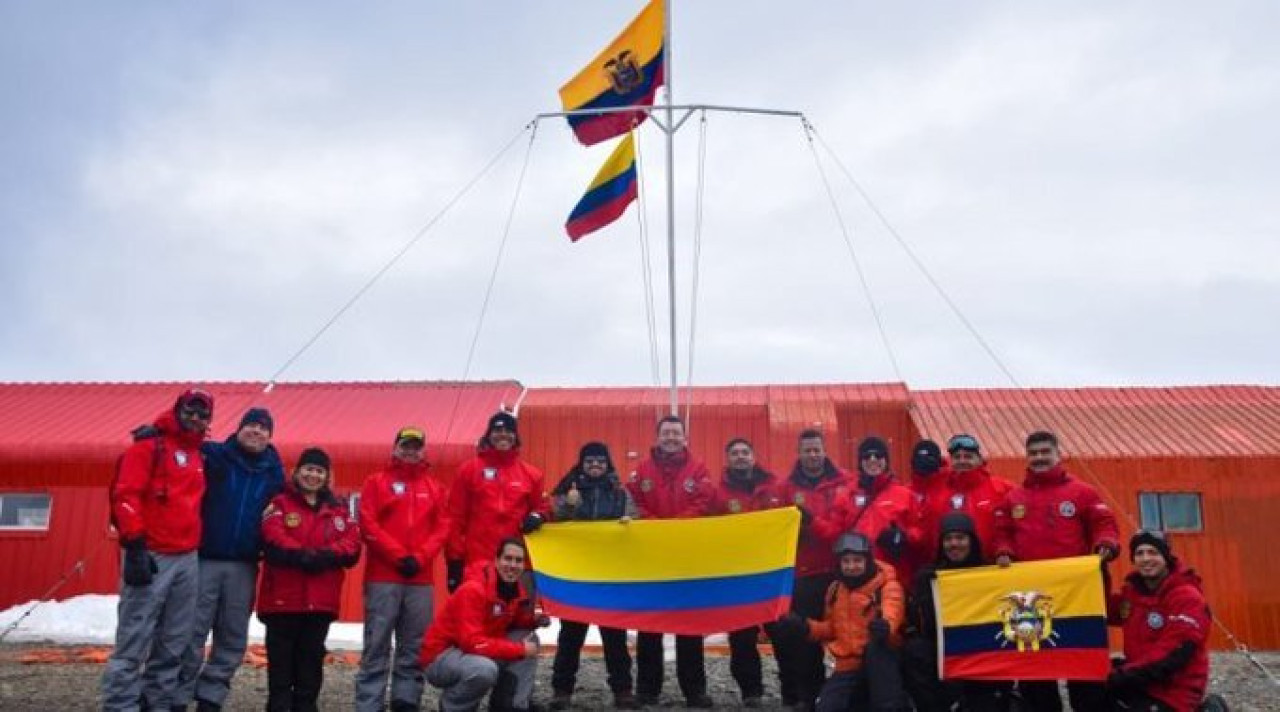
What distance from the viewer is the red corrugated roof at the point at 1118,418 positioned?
45.9ft

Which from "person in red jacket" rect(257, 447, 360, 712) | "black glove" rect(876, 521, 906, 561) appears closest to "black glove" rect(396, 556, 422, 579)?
"person in red jacket" rect(257, 447, 360, 712)

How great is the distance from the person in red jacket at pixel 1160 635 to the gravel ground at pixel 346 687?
2.65 meters

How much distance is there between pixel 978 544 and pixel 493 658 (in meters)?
3.35

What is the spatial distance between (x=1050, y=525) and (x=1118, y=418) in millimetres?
9468

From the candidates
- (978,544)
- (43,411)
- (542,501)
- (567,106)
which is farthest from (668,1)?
(43,411)

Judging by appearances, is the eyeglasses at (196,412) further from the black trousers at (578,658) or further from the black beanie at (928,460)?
the black beanie at (928,460)

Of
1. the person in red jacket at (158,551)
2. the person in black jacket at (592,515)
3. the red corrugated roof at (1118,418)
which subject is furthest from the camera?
the red corrugated roof at (1118,418)

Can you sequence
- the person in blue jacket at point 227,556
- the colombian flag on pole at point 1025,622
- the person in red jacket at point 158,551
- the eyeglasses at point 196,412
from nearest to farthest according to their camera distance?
1. the person in red jacket at point 158,551
2. the colombian flag on pole at point 1025,622
3. the eyeglasses at point 196,412
4. the person in blue jacket at point 227,556

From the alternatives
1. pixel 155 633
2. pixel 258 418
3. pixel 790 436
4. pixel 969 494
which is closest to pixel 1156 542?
pixel 969 494

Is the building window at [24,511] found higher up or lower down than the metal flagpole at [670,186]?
lower down

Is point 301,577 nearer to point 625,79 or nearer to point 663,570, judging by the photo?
point 663,570

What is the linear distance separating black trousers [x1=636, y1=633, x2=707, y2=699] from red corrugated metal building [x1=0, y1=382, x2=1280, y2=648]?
674 centimetres

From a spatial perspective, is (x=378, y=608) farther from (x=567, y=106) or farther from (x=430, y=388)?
(x=430, y=388)

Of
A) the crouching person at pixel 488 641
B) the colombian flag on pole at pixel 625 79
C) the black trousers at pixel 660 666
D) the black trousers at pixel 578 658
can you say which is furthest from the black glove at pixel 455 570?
the colombian flag on pole at pixel 625 79
